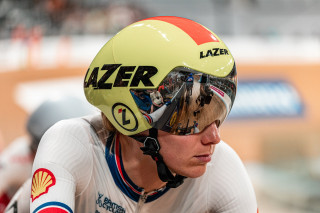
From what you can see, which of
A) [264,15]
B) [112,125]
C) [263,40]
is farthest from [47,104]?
[264,15]

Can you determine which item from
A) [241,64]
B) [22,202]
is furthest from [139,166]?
[241,64]

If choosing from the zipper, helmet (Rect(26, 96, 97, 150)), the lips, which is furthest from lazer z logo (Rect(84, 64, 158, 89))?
helmet (Rect(26, 96, 97, 150))

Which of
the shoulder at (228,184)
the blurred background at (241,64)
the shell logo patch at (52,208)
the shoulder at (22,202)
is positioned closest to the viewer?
the shell logo patch at (52,208)

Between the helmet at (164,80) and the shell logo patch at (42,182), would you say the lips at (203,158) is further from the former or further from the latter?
the shell logo patch at (42,182)

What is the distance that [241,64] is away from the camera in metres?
9.35

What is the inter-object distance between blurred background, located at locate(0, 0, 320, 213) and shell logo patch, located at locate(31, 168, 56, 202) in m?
5.41

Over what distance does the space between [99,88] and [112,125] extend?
0.62 ft

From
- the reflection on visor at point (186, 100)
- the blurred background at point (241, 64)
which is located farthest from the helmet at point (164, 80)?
the blurred background at point (241, 64)

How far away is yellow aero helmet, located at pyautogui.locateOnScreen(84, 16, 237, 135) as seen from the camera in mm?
1701

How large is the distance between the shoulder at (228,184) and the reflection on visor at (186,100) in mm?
261

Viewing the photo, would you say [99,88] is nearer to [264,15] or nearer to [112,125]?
[112,125]

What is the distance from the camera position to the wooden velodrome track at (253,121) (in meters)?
8.55

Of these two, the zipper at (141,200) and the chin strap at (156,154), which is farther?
the zipper at (141,200)

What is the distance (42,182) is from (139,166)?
0.37 meters
